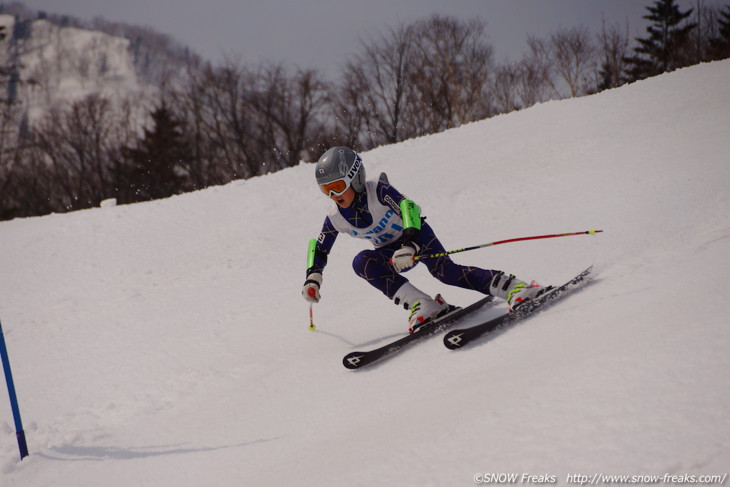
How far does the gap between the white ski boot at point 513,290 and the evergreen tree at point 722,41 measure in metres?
32.3

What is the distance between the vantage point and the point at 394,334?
178 inches

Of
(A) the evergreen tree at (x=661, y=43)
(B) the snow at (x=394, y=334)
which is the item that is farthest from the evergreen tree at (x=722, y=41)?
(B) the snow at (x=394, y=334)

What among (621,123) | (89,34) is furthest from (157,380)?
(89,34)

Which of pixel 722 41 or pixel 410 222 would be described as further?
pixel 722 41

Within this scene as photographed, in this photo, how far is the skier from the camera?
3.93 metres

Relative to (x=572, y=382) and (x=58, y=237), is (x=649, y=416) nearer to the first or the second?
(x=572, y=382)

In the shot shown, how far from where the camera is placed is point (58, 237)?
1034 centimetres

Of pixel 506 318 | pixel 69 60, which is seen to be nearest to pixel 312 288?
pixel 506 318

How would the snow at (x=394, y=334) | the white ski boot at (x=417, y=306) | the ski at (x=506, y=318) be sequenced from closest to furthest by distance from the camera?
the snow at (x=394, y=334) → the ski at (x=506, y=318) → the white ski boot at (x=417, y=306)

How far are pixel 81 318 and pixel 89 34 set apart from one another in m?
183

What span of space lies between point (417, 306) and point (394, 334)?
1.76 ft

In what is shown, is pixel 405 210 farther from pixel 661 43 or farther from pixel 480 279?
pixel 661 43

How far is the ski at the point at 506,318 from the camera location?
11.1 feet

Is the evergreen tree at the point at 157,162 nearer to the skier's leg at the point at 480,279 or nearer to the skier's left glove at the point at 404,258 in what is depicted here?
the skier's leg at the point at 480,279
